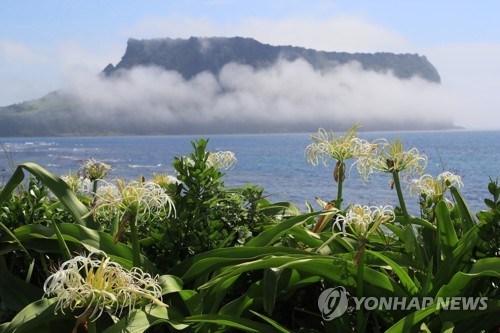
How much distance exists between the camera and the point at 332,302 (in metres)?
2.10

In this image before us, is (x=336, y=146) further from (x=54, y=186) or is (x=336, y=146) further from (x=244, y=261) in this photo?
(x=54, y=186)

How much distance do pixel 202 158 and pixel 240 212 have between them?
33 centimetres

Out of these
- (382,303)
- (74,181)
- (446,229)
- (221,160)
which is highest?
(221,160)

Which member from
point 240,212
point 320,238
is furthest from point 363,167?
point 240,212

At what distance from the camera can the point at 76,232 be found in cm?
228

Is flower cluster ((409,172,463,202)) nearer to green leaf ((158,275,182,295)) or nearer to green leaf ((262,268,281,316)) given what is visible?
green leaf ((262,268,281,316))

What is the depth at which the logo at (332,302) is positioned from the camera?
2062 mm

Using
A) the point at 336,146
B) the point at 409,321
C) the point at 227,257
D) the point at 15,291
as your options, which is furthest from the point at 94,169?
the point at 409,321

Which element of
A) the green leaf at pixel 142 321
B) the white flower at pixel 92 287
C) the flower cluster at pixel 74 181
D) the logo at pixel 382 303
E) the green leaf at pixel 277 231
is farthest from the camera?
the flower cluster at pixel 74 181

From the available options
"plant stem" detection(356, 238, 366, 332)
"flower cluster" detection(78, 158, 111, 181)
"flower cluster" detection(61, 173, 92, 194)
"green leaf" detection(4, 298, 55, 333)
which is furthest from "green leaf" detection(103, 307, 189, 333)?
"flower cluster" detection(78, 158, 111, 181)

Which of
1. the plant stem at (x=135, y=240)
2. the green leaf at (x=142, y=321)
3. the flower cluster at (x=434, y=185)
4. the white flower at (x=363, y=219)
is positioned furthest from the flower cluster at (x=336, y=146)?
the green leaf at (x=142, y=321)

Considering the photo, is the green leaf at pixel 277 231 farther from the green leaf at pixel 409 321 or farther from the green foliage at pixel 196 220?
the green leaf at pixel 409 321

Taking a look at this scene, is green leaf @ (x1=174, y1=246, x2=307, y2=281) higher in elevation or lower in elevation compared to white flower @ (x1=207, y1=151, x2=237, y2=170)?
lower

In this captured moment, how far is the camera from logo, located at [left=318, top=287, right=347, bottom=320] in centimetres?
206
